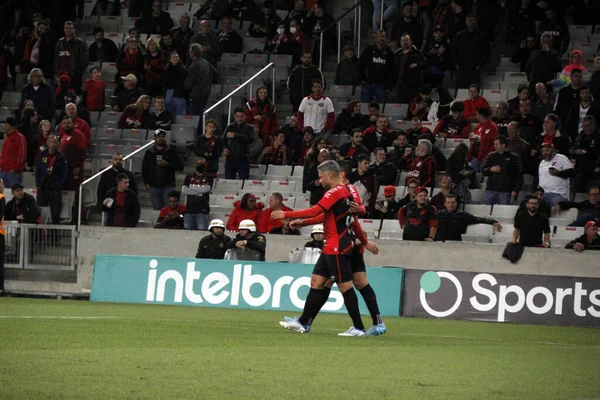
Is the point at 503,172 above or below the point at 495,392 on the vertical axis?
above

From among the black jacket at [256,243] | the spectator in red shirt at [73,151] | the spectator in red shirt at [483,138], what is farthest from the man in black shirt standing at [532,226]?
the spectator in red shirt at [73,151]

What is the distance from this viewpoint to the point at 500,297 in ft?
59.5

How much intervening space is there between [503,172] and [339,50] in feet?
26.3

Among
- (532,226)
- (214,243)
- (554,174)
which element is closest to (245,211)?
(214,243)

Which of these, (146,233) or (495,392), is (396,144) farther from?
(495,392)

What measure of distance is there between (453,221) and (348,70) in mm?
6816

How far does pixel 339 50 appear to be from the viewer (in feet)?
91.0

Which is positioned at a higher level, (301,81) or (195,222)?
(301,81)

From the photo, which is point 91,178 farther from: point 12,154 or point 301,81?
point 301,81

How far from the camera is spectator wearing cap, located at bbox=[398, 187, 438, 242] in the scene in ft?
66.3

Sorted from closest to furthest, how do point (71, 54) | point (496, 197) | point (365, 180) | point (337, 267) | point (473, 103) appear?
point (337, 267) → point (496, 197) → point (365, 180) → point (473, 103) → point (71, 54)

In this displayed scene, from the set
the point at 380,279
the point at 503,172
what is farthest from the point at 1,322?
the point at 503,172

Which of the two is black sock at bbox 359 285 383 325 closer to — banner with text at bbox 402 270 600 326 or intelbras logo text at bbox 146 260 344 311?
banner with text at bbox 402 270 600 326

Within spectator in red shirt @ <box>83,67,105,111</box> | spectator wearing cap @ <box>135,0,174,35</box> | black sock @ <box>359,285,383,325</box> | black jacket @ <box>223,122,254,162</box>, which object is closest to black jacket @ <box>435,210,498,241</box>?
black jacket @ <box>223,122,254,162</box>
